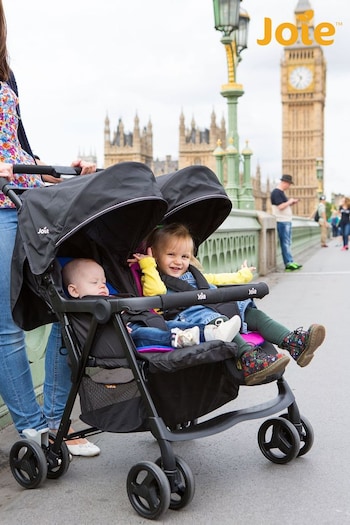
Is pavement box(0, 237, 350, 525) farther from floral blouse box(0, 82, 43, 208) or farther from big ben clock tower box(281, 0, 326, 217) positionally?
big ben clock tower box(281, 0, 326, 217)

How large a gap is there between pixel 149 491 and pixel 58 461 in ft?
1.86

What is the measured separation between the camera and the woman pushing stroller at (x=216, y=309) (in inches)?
124

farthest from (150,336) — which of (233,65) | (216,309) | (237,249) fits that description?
(233,65)

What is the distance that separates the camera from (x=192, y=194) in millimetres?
3701

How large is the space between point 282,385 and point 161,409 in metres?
0.66

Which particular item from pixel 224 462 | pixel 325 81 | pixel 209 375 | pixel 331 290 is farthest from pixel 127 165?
pixel 325 81

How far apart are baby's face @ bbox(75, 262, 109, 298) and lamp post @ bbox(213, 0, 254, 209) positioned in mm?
10888

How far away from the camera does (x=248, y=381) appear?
3156 mm

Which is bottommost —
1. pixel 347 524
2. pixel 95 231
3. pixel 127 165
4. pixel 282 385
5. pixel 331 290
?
→ pixel 331 290

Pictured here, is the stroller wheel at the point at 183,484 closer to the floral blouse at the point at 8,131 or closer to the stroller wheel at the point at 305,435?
the stroller wheel at the point at 305,435

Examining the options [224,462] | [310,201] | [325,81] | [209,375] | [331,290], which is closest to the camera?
[209,375]

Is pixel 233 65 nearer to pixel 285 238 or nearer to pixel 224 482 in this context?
pixel 285 238

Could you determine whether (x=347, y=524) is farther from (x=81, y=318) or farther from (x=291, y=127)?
(x=291, y=127)

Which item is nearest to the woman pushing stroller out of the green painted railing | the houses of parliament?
the green painted railing
